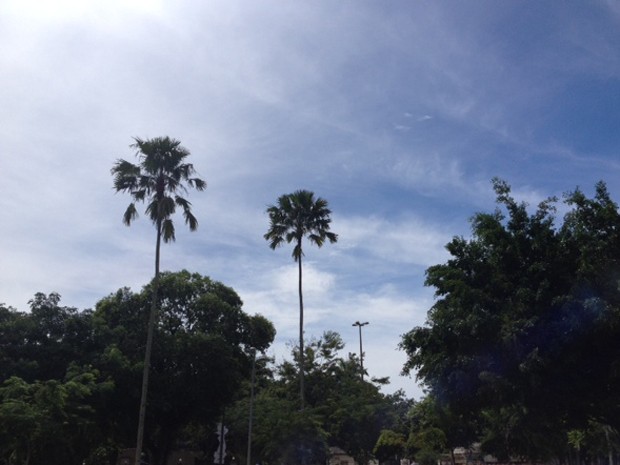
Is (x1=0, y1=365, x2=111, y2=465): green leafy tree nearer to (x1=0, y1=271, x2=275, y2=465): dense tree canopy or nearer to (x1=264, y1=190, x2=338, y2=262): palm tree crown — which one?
(x1=0, y1=271, x2=275, y2=465): dense tree canopy

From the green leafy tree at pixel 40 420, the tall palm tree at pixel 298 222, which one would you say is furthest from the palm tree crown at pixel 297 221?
the green leafy tree at pixel 40 420

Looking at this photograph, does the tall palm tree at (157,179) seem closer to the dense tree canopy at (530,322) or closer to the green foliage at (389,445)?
the dense tree canopy at (530,322)

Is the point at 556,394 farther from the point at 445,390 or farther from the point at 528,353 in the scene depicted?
the point at 445,390

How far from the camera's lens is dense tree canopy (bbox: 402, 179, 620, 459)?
57.1ft

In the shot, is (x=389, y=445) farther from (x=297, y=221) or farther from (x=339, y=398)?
(x=297, y=221)

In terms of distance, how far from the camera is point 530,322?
17.4m

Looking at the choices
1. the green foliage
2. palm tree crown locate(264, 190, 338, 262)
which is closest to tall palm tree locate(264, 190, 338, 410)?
palm tree crown locate(264, 190, 338, 262)

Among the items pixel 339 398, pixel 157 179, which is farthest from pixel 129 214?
pixel 339 398

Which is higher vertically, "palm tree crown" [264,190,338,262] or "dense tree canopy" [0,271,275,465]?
"palm tree crown" [264,190,338,262]

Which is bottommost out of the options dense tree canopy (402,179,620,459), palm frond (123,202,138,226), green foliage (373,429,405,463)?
green foliage (373,429,405,463)

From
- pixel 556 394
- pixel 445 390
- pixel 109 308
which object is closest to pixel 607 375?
pixel 556 394

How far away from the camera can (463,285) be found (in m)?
19.6

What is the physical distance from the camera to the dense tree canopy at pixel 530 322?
17406 millimetres

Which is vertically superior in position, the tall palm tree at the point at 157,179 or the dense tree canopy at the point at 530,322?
the tall palm tree at the point at 157,179
